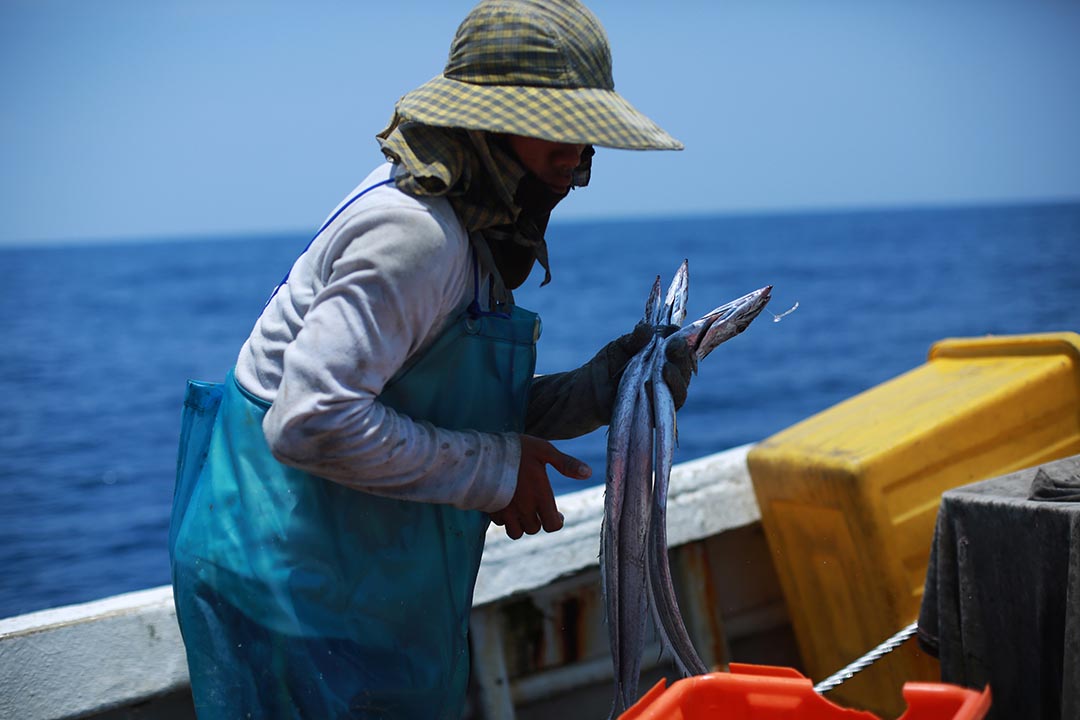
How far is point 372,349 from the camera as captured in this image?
188 centimetres

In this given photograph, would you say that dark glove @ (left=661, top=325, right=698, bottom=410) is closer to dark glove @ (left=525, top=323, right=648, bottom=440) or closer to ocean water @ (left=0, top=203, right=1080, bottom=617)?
dark glove @ (left=525, top=323, right=648, bottom=440)

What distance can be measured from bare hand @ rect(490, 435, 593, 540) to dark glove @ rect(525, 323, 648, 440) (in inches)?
8.6

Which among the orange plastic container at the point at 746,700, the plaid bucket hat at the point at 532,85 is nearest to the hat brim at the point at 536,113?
the plaid bucket hat at the point at 532,85

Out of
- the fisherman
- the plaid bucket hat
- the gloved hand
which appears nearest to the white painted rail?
the fisherman

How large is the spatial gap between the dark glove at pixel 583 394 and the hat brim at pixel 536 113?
503mm

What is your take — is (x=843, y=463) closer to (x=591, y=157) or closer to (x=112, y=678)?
(x=591, y=157)

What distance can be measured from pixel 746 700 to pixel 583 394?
27.8 inches

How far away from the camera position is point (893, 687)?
3584 millimetres

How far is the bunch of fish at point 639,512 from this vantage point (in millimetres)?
2207

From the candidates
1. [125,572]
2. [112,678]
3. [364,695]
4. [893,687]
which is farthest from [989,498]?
[125,572]

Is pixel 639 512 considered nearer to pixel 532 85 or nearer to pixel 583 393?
pixel 583 393

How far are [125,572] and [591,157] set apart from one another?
13283 mm

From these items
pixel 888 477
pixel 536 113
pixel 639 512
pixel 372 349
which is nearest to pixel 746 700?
pixel 639 512

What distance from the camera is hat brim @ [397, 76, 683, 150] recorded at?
6.35ft
